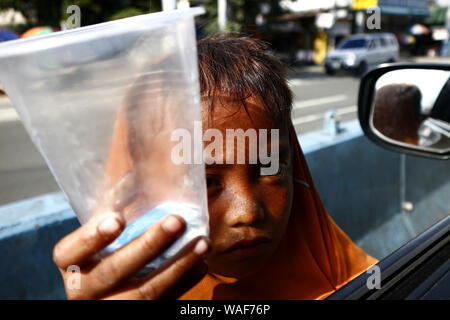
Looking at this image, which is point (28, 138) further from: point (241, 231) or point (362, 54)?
point (362, 54)

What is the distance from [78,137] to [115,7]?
16.7 m

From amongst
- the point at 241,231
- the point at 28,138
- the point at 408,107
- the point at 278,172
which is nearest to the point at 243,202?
the point at 241,231

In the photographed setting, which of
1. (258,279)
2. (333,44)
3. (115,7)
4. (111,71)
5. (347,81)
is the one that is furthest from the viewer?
(333,44)

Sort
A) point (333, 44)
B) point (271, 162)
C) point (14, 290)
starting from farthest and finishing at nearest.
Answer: point (333, 44), point (14, 290), point (271, 162)

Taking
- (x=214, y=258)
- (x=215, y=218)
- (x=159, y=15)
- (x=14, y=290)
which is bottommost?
(x=14, y=290)

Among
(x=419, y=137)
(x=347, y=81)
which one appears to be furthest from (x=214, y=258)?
(x=347, y=81)

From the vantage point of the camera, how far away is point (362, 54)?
59.7ft

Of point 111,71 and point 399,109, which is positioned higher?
point 111,71

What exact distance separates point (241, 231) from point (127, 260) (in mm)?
420

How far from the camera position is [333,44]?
2841 centimetres

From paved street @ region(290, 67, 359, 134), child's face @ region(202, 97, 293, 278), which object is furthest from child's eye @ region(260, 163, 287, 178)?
paved street @ region(290, 67, 359, 134)

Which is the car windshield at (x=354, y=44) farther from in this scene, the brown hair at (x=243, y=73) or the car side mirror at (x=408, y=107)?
the brown hair at (x=243, y=73)

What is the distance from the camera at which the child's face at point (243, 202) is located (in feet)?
3.00

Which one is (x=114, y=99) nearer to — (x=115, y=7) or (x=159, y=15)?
(x=159, y=15)
